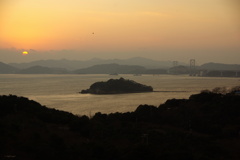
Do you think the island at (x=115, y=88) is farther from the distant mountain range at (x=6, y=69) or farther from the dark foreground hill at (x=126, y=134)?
the distant mountain range at (x=6, y=69)

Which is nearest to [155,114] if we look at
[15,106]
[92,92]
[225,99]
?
[225,99]

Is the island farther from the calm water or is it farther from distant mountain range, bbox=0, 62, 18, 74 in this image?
distant mountain range, bbox=0, 62, 18, 74

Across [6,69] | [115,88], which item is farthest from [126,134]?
[6,69]

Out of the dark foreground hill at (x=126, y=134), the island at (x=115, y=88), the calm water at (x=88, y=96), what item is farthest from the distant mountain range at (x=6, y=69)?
the dark foreground hill at (x=126, y=134)

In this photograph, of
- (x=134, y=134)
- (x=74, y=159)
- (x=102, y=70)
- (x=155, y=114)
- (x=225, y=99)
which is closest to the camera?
(x=74, y=159)

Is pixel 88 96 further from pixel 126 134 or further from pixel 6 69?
pixel 6 69

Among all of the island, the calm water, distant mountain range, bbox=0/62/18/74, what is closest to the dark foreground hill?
the calm water

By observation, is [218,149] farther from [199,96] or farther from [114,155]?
[199,96]
